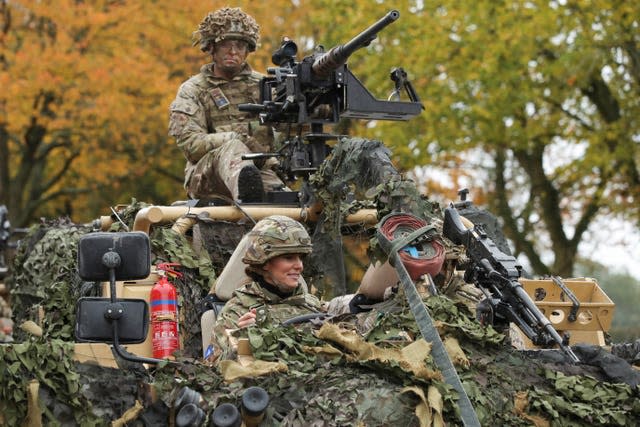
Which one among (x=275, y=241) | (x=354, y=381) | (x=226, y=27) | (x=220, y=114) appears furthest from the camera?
(x=220, y=114)

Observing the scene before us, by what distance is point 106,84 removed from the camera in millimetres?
27688

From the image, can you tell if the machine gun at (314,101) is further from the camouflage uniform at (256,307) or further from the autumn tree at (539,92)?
the autumn tree at (539,92)

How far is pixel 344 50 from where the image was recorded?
27.5 feet

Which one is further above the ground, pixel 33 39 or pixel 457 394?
pixel 33 39

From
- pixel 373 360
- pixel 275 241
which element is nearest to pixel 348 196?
pixel 275 241

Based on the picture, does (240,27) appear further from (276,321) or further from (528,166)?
(528,166)

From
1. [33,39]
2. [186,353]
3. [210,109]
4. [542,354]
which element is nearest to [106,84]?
[33,39]

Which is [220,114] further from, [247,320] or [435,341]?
[435,341]

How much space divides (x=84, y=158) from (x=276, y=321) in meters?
24.7

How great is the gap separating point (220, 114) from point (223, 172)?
2.99 feet

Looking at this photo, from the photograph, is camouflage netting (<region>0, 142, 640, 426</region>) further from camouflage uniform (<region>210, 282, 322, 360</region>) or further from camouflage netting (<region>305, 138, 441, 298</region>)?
camouflage netting (<region>305, 138, 441, 298</region>)

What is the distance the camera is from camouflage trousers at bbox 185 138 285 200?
9.66 m

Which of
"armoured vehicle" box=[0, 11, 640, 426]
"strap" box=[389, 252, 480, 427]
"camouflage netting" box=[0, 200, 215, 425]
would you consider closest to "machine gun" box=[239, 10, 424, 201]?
"armoured vehicle" box=[0, 11, 640, 426]

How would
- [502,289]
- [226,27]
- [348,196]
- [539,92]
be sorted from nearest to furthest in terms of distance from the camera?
1. [502,289]
2. [348,196]
3. [226,27]
4. [539,92]
